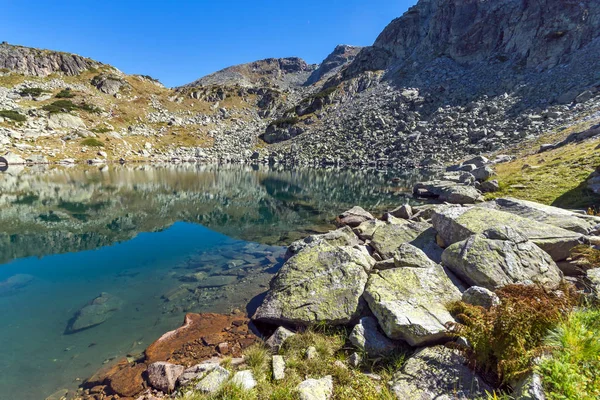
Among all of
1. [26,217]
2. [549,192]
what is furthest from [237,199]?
[549,192]

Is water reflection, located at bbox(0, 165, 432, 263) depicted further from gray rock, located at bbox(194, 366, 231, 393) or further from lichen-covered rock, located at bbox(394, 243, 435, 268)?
gray rock, located at bbox(194, 366, 231, 393)

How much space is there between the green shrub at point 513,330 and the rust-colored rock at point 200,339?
19.0 ft

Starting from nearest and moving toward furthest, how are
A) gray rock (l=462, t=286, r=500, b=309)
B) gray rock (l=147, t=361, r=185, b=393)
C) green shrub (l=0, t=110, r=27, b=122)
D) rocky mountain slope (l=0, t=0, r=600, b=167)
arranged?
gray rock (l=462, t=286, r=500, b=309), gray rock (l=147, t=361, r=185, b=393), rocky mountain slope (l=0, t=0, r=600, b=167), green shrub (l=0, t=110, r=27, b=122)

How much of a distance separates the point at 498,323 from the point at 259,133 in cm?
10980

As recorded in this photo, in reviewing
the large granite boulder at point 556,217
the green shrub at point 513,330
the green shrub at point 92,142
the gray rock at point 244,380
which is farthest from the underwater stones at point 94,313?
the green shrub at point 92,142

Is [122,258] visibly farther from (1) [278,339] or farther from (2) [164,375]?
(1) [278,339]

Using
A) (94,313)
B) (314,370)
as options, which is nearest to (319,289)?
(314,370)

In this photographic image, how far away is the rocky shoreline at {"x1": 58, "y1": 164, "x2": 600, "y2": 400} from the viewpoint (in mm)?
5305

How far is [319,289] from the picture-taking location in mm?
8430

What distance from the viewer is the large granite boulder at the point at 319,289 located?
771cm

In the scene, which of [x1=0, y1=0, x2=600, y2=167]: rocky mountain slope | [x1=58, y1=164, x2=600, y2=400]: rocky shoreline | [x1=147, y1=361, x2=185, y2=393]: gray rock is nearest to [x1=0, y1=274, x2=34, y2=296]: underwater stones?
[x1=58, y1=164, x2=600, y2=400]: rocky shoreline

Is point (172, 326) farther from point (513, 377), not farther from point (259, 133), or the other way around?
point (259, 133)

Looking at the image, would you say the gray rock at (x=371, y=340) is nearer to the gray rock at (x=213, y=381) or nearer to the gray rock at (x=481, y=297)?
the gray rock at (x=481, y=297)

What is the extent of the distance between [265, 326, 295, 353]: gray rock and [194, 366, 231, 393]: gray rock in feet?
5.01
